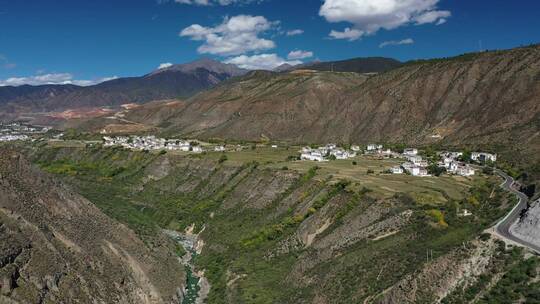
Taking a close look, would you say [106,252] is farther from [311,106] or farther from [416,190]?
[311,106]

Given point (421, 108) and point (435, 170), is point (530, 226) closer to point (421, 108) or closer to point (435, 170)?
point (435, 170)

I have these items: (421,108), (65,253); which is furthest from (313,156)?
(65,253)

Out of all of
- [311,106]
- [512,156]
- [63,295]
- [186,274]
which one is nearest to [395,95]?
Answer: [311,106]

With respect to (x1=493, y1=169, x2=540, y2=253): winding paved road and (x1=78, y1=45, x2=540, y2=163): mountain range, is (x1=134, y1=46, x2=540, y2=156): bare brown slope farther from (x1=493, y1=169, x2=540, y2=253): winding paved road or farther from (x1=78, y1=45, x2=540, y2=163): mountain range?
(x1=493, y1=169, x2=540, y2=253): winding paved road

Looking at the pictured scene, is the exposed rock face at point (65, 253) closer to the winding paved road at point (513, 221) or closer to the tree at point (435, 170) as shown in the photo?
the winding paved road at point (513, 221)

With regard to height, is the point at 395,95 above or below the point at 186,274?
above

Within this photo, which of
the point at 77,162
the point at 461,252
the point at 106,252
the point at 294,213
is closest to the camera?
the point at 461,252

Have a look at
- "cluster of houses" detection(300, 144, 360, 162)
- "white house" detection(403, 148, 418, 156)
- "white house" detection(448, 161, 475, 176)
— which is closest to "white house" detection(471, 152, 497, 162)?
"white house" detection(448, 161, 475, 176)
